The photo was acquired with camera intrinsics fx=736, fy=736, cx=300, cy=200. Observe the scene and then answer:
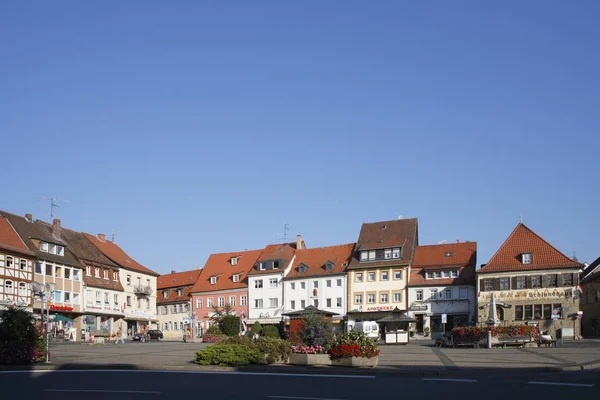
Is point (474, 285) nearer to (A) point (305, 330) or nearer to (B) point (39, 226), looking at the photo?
(B) point (39, 226)

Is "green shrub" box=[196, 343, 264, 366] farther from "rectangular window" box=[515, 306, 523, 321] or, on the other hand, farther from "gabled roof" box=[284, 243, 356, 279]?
"gabled roof" box=[284, 243, 356, 279]

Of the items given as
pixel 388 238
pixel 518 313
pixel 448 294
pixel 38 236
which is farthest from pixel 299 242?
pixel 38 236

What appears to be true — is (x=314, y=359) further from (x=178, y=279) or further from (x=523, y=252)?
(x=178, y=279)

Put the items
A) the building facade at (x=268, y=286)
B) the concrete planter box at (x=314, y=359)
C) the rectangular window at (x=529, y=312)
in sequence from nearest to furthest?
the concrete planter box at (x=314, y=359), the rectangular window at (x=529, y=312), the building facade at (x=268, y=286)

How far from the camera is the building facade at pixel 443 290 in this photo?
6838cm

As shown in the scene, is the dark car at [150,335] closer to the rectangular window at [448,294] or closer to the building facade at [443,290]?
the building facade at [443,290]

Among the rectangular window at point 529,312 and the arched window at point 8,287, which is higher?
the arched window at point 8,287

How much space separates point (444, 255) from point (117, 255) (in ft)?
119

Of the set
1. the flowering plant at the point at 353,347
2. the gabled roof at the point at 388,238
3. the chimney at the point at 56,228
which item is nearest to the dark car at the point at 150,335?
the chimney at the point at 56,228

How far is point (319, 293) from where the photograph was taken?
77.8m

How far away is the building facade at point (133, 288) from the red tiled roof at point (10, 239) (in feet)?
47.9

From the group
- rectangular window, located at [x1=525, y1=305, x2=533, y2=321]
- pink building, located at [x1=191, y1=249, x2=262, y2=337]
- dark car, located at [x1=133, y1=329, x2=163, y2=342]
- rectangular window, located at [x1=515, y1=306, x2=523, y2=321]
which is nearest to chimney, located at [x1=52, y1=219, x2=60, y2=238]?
dark car, located at [x1=133, y1=329, x2=163, y2=342]

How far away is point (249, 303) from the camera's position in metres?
82.8

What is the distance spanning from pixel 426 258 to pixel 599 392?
190ft
